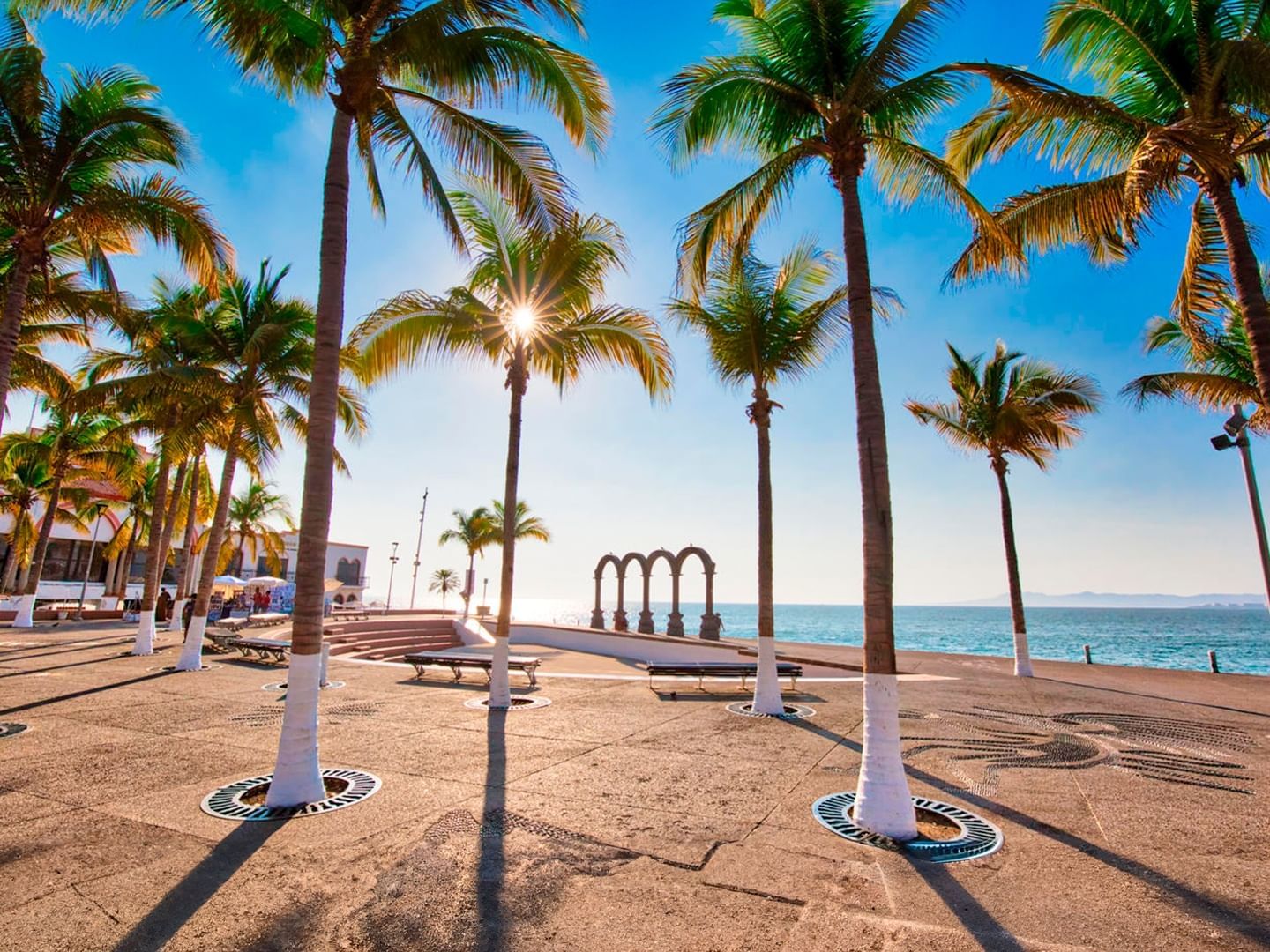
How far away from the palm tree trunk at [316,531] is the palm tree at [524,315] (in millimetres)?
4464

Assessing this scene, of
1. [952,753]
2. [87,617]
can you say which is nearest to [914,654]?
[952,753]

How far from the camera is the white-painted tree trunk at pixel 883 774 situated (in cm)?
535

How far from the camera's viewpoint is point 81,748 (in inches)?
299

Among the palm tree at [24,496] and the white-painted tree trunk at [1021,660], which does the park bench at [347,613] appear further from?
the white-painted tree trunk at [1021,660]

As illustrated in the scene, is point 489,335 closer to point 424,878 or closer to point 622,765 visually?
point 622,765

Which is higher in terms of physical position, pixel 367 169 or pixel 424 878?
pixel 367 169

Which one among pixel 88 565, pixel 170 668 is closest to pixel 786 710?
pixel 170 668

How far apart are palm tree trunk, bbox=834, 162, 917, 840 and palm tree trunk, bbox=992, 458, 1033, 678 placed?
13462mm

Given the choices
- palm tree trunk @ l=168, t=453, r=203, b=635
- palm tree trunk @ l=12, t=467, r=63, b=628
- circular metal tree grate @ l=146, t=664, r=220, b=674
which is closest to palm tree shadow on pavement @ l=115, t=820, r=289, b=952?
circular metal tree grate @ l=146, t=664, r=220, b=674

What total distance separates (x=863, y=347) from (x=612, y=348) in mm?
7023

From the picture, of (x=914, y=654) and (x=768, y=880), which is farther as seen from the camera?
(x=914, y=654)

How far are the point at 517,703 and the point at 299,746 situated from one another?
602 cm

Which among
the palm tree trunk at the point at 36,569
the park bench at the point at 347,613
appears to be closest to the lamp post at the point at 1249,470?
the park bench at the point at 347,613

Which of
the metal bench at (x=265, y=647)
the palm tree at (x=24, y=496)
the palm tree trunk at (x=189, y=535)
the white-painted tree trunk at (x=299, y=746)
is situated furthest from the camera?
the palm tree at (x=24, y=496)
